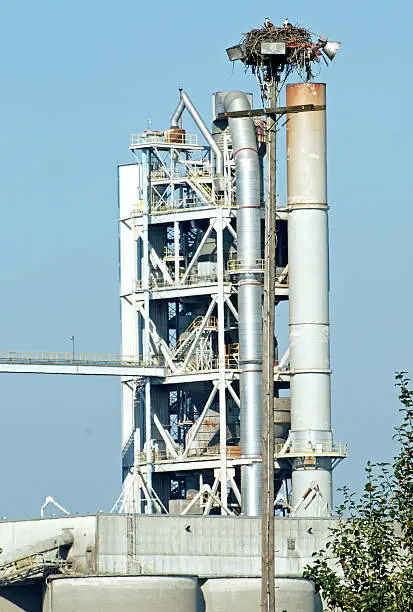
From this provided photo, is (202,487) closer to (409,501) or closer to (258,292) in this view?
(258,292)

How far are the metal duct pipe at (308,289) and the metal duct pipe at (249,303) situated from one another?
1906 millimetres

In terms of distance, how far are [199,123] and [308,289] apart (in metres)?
13.4

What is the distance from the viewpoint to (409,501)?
40.6 metres

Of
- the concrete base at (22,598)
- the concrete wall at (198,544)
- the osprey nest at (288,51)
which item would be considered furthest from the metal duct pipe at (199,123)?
the osprey nest at (288,51)

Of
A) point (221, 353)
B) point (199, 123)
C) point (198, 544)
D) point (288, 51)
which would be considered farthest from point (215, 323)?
point (288, 51)

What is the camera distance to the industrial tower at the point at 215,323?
9794 centimetres

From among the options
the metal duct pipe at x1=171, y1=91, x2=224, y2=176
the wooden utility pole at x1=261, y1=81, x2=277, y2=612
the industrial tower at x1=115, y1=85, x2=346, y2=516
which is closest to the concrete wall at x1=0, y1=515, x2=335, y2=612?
the industrial tower at x1=115, y1=85, x2=346, y2=516

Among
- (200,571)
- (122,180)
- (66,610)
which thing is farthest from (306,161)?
(66,610)

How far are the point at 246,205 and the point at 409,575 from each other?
2394 inches

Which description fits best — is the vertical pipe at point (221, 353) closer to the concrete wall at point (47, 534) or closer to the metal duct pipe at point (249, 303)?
the metal duct pipe at point (249, 303)

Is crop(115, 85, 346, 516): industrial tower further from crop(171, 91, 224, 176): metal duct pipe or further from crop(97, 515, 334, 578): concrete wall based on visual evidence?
crop(97, 515, 334, 578): concrete wall

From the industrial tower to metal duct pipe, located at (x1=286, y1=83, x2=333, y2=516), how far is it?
3.1 inches

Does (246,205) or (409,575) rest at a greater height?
(246,205)

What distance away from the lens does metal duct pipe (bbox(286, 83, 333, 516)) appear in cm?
9738
